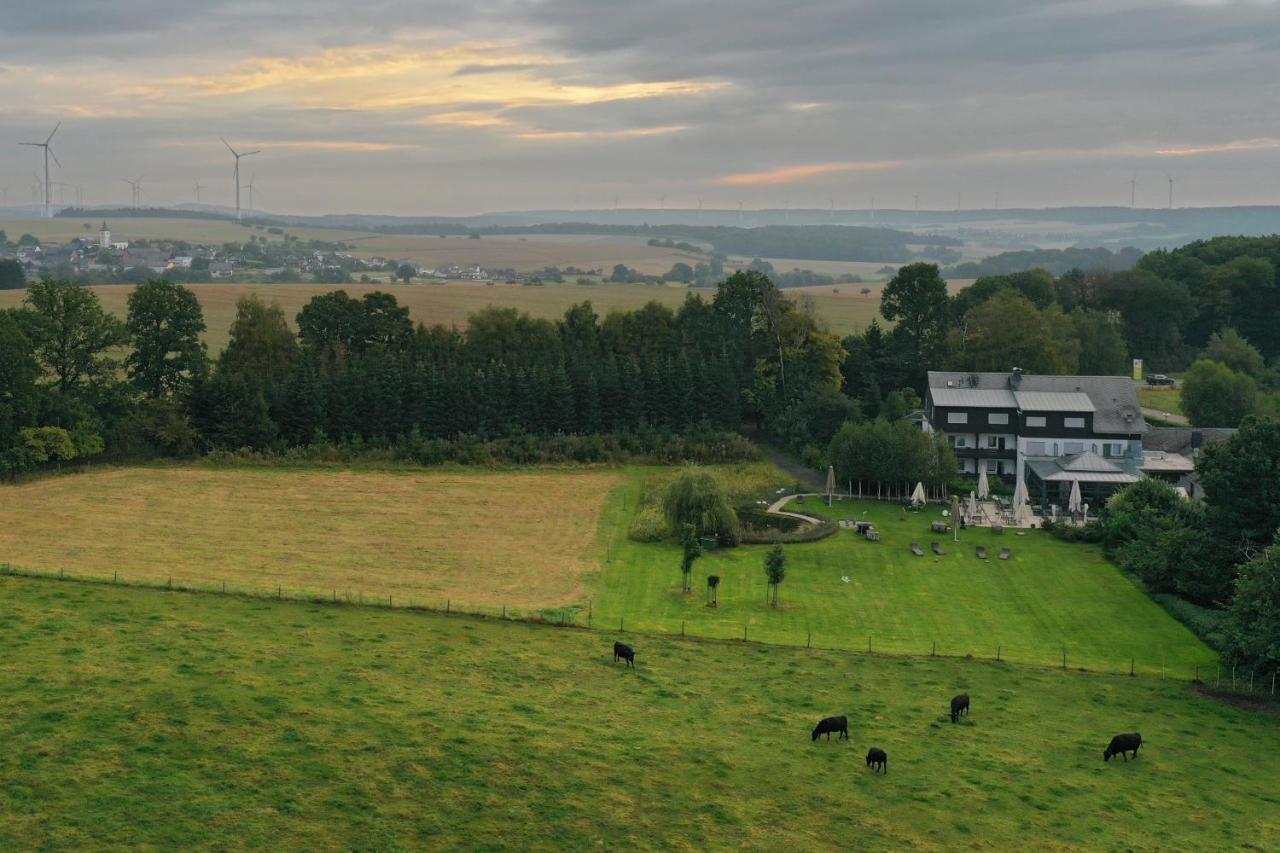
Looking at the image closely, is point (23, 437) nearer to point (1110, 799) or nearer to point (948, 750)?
point (948, 750)

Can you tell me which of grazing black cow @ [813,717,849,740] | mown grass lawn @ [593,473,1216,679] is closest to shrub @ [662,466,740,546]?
mown grass lawn @ [593,473,1216,679]

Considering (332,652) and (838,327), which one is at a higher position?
(838,327)

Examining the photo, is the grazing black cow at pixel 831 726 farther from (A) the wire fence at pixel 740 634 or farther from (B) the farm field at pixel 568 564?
(B) the farm field at pixel 568 564

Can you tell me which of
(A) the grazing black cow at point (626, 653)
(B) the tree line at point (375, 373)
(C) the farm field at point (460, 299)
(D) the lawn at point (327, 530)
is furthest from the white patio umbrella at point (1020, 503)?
(C) the farm field at point (460, 299)

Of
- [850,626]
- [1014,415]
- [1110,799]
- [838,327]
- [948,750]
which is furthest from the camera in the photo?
[838,327]

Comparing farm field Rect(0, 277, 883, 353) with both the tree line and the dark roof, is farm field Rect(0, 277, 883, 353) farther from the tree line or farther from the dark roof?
the dark roof

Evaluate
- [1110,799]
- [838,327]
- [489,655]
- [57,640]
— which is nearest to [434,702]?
[489,655]

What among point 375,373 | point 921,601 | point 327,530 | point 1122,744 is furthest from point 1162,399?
point 1122,744
